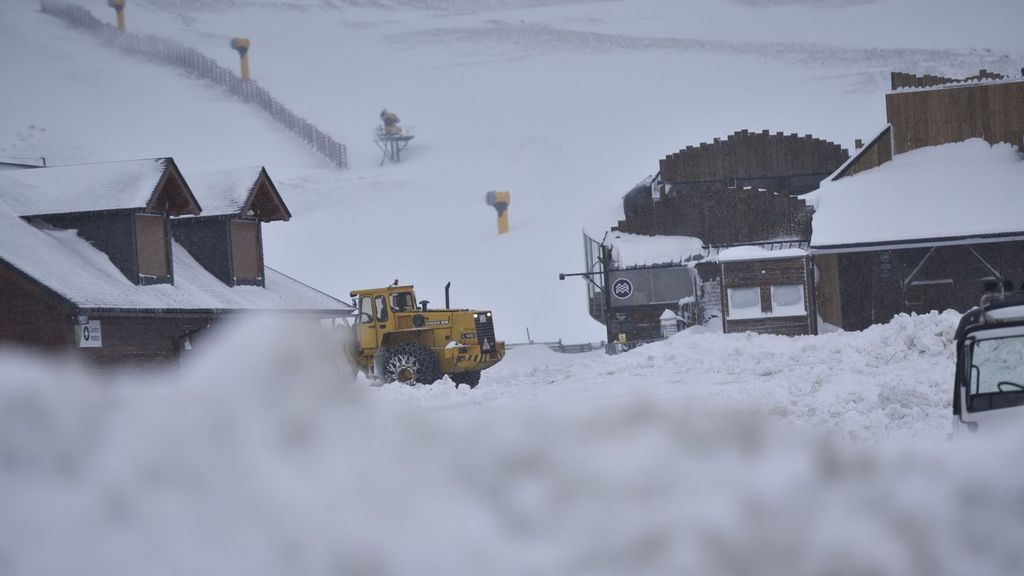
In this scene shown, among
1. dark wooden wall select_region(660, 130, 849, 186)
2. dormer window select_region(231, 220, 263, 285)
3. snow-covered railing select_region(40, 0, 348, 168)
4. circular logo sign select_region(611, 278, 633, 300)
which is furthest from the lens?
snow-covered railing select_region(40, 0, 348, 168)

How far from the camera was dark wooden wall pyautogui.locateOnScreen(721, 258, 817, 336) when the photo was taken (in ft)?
108

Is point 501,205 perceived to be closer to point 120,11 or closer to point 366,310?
point 120,11

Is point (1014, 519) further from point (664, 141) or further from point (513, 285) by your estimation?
point (664, 141)

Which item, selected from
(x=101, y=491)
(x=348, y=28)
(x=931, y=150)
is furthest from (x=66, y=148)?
(x=101, y=491)

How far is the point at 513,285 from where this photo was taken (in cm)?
6688

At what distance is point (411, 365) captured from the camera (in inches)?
1088

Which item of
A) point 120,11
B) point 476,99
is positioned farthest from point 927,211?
point 120,11

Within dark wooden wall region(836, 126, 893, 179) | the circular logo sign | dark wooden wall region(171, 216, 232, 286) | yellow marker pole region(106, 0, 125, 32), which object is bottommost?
the circular logo sign

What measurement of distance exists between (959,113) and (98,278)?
25855 mm

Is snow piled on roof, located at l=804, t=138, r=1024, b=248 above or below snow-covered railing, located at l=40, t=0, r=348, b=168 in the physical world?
below

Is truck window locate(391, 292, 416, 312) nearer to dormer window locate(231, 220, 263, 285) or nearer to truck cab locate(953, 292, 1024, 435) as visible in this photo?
dormer window locate(231, 220, 263, 285)

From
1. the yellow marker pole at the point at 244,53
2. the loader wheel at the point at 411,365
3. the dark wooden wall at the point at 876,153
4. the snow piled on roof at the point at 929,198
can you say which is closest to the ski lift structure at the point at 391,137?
the yellow marker pole at the point at 244,53

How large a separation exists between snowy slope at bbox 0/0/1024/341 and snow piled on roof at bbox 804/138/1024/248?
23.9 m

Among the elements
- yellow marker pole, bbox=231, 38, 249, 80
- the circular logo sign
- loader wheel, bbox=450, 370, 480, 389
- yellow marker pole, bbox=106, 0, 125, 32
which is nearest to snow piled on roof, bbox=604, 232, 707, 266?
the circular logo sign
